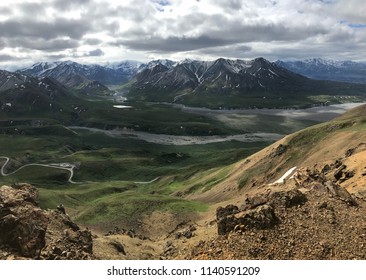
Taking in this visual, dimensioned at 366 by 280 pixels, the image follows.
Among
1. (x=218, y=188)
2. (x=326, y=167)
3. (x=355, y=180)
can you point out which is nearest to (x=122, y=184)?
(x=218, y=188)

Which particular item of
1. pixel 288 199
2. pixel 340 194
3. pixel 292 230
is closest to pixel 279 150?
pixel 340 194

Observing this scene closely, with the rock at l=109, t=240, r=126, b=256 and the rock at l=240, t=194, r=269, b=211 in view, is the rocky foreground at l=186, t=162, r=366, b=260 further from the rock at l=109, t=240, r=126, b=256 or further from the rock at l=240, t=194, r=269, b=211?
the rock at l=109, t=240, r=126, b=256

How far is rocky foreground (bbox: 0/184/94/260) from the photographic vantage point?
28.0 metres

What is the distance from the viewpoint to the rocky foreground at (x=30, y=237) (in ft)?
91.8

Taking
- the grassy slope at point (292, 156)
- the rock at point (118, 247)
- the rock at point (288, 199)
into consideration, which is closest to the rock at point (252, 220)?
the rock at point (288, 199)

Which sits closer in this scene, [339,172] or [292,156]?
[339,172]

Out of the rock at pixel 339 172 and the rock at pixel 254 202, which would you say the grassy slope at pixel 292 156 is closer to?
the rock at pixel 339 172

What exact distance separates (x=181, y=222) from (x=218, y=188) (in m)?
28.2

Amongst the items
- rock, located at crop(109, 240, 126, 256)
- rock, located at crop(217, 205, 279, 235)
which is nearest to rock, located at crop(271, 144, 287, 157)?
rock, located at crop(109, 240, 126, 256)

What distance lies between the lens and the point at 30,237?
2866 cm

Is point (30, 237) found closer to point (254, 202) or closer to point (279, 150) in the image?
point (254, 202)

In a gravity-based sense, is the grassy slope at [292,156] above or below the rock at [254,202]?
below

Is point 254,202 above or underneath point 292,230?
above

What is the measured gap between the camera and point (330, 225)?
2936cm
